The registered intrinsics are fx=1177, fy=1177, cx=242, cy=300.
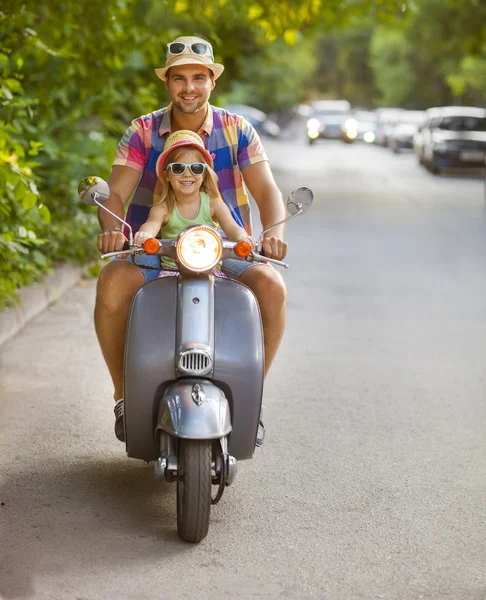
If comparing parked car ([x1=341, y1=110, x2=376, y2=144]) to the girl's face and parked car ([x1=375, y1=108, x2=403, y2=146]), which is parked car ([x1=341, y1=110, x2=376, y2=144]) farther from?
the girl's face

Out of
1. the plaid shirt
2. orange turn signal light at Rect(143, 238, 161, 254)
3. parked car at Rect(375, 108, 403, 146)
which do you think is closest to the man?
the plaid shirt

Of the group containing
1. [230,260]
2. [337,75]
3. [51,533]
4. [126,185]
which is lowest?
[51,533]

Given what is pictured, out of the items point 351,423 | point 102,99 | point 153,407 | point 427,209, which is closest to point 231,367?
point 153,407

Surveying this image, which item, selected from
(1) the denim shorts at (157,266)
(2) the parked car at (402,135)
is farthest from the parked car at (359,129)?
(1) the denim shorts at (157,266)

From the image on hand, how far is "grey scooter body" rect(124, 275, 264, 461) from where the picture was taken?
442cm

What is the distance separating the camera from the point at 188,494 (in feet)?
13.9

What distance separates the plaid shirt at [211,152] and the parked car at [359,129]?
4385 centimetres

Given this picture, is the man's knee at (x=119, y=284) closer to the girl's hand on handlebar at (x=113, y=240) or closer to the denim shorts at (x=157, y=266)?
the denim shorts at (x=157, y=266)

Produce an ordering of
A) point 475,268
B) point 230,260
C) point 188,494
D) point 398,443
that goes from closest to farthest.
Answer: point 188,494 < point 230,260 < point 398,443 < point 475,268

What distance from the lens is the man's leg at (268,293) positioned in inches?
189

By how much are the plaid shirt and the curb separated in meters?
2.87

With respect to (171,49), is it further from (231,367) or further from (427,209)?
(427,209)

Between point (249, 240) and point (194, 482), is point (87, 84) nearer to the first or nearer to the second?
point (249, 240)

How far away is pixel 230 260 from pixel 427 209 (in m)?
15.0
